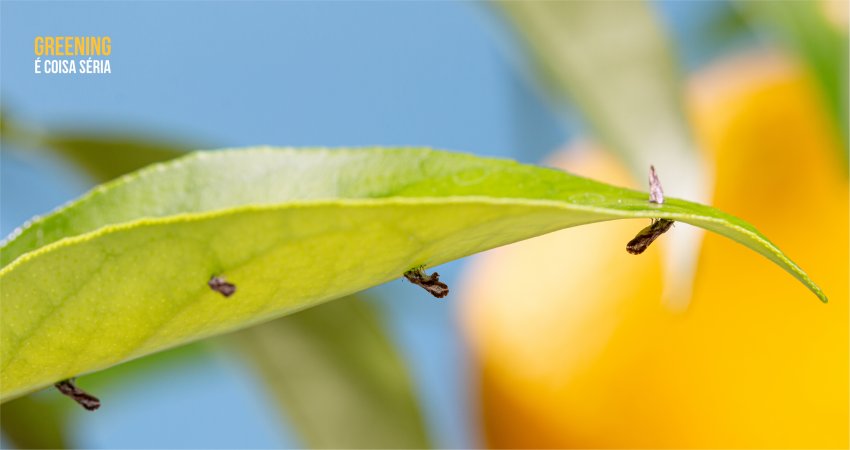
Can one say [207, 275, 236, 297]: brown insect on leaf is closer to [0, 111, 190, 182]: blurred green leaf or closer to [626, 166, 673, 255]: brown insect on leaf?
[626, 166, 673, 255]: brown insect on leaf

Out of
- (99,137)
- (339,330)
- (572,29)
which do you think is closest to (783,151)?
(572,29)

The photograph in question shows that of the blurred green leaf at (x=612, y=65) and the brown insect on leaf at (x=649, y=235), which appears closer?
the brown insect on leaf at (x=649, y=235)

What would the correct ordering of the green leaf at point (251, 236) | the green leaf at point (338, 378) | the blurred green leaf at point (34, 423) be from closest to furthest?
1. the green leaf at point (251, 236)
2. the blurred green leaf at point (34, 423)
3. the green leaf at point (338, 378)

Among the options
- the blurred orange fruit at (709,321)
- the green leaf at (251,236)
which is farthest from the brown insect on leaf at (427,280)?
the blurred orange fruit at (709,321)

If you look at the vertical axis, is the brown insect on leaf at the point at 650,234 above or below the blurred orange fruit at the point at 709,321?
below

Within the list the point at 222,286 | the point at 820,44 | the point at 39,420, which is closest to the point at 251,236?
the point at 222,286

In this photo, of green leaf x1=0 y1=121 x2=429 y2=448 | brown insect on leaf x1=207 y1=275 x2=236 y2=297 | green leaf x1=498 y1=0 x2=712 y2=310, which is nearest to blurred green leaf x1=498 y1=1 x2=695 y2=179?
green leaf x1=498 y1=0 x2=712 y2=310

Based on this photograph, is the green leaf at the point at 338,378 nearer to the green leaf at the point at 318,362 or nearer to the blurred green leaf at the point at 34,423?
the green leaf at the point at 318,362
